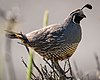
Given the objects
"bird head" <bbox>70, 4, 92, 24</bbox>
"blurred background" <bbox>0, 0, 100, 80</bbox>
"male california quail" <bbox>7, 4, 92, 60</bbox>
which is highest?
"blurred background" <bbox>0, 0, 100, 80</bbox>

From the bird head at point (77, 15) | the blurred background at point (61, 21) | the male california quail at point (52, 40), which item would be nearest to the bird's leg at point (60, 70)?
the male california quail at point (52, 40)

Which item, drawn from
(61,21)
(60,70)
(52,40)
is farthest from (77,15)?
(61,21)

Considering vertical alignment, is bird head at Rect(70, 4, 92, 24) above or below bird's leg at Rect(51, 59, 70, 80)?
above

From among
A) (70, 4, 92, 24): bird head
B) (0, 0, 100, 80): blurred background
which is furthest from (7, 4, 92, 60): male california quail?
(0, 0, 100, 80): blurred background

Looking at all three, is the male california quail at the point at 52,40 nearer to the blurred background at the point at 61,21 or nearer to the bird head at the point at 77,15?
the bird head at the point at 77,15

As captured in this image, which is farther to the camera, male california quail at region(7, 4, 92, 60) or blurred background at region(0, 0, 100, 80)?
blurred background at region(0, 0, 100, 80)

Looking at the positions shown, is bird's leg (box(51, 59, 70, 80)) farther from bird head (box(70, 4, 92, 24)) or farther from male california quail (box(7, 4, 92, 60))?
bird head (box(70, 4, 92, 24))

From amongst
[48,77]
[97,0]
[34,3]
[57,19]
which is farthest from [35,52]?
[34,3]

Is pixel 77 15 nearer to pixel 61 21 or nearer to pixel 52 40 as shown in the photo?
pixel 52 40

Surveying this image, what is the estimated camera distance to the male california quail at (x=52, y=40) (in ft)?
8.29

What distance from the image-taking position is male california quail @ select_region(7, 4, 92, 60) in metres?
2.53

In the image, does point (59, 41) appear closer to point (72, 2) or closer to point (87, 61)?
point (87, 61)

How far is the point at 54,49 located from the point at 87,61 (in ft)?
11.8

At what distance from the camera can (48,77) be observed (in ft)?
7.87
